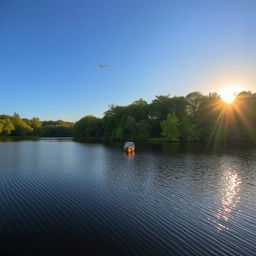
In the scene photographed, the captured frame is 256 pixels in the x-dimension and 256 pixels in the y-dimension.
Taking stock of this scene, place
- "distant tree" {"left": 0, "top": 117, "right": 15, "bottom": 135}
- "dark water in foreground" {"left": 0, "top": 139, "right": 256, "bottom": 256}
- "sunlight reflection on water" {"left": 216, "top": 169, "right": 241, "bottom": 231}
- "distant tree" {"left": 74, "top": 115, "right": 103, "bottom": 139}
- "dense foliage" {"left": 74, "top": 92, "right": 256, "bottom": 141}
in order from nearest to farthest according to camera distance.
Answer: "dark water in foreground" {"left": 0, "top": 139, "right": 256, "bottom": 256} → "sunlight reflection on water" {"left": 216, "top": 169, "right": 241, "bottom": 231} → "dense foliage" {"left": 74, "top": 92, "right": 256, "bottom": 141} → "distant tree" {"left": 74, "top": 115, "right": 103, "bottom": 139} → "distant tree" {"left": 0, "top": 117, "right": 15, "bottom": 135}

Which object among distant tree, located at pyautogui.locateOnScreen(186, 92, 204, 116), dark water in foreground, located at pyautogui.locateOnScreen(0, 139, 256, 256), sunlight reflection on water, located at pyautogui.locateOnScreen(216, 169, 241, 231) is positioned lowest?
sunlight reflection on water, located at pyautogui.locateOnScreen(216, 169, 241, 231)

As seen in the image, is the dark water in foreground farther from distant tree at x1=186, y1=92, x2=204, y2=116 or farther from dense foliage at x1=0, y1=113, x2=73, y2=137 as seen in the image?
dense foliage at x1=0, y1=113, x2=73, y2=137

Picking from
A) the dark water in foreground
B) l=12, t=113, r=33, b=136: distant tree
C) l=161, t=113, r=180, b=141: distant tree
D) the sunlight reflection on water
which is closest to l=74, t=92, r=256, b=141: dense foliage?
l=161, t=113, r=180, b=141: distant tree

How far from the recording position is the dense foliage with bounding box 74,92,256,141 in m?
73.3

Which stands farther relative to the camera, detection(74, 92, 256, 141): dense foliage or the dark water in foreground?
detection(74, 92, 256, 141): dense foliage

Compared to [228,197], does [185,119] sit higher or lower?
higher

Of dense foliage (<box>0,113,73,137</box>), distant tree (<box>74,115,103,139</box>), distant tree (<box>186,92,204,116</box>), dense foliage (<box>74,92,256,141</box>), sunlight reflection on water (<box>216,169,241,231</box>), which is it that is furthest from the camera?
dense foliage (<box>0,113,73,137</box>)

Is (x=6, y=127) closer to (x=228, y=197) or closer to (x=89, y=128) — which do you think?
(x=89, y=128)

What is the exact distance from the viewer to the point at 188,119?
267ft

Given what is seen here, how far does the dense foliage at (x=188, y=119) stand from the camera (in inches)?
2886

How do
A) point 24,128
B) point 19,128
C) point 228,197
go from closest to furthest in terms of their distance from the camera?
point 228,197 → point 19,128 → point 24,128

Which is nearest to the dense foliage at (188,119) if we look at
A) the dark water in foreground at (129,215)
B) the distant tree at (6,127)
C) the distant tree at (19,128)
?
the dark water in foreground at (129,215)

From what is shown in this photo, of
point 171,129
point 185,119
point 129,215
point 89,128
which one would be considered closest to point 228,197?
point 129,215

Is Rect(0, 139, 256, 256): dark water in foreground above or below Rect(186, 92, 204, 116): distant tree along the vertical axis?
below
